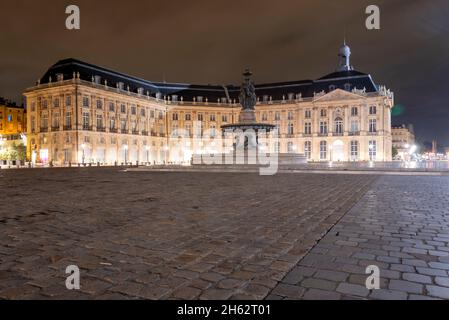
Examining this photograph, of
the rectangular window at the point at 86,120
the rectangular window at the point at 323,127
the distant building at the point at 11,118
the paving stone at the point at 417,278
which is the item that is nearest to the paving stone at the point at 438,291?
the paving stone at the point at 417,278

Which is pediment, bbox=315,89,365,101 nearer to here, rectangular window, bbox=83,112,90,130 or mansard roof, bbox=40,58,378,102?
mansard roof, bbox=40,58,378,102

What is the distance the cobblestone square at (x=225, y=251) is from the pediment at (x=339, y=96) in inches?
2788

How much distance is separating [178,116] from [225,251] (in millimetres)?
80629

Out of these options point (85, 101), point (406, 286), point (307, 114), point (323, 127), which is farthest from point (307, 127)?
point (406, 286)

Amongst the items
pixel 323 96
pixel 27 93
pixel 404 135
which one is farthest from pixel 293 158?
pixel 404 135

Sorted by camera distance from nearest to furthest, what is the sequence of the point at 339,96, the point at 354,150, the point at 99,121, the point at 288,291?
the point at 288,291
the point at 99,121
the point at 339,96
the point at 354,150

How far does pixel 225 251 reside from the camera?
4723 millimetres

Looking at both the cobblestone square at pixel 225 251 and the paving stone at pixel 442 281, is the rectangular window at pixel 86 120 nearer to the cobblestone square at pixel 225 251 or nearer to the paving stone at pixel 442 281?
the cobblestone square at pixel 225 251

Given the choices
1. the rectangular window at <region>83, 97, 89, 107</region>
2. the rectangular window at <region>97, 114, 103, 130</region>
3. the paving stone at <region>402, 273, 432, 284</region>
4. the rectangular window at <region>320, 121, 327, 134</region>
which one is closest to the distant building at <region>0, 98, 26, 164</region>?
the rectangular window at <region>97, 114, 103, 130</region>

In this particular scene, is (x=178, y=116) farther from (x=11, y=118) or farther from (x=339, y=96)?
(x=11, y=118)

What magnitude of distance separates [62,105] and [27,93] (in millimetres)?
10595

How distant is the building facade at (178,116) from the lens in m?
64.2

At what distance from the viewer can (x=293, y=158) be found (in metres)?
38.9

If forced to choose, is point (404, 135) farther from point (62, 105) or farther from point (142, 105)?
point (62, 105)
